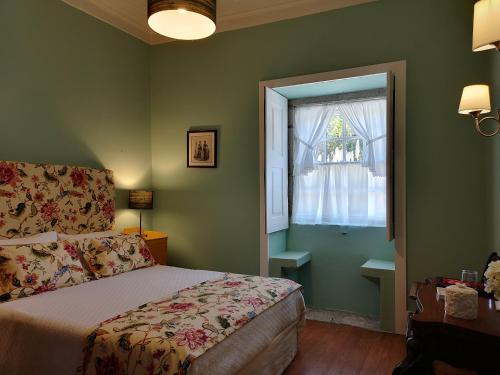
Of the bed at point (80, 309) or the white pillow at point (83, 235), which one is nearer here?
the bed at point (80, 309)

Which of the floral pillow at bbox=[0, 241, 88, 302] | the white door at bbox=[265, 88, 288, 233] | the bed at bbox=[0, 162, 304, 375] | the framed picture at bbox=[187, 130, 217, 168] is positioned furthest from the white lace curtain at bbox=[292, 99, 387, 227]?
the floral pillow at bbox=[0, 241, 88, 302]

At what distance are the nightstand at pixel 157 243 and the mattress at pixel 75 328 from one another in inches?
50.5

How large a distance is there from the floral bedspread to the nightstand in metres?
1.64

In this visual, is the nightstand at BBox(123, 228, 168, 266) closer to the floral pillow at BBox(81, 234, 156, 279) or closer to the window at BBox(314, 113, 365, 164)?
the floral pillow at BBox(81, 234, 156, 279)

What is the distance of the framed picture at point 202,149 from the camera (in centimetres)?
427

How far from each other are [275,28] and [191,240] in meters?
2.45

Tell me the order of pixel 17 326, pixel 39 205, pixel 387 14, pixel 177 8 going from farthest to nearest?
pixel 387 14 → pixel 39 205 → pixel 17 326 → pixel 177 8

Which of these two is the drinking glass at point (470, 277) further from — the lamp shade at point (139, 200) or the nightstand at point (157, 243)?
the lamp shade at point (139, 200)

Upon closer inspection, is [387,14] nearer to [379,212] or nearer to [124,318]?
[379,212]

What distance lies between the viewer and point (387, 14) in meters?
3.47

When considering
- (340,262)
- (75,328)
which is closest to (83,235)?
(75,328)

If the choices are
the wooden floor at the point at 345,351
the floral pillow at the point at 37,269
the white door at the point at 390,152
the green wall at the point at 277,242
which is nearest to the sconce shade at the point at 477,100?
the white door at the point at 390,152

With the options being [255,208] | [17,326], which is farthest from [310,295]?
[17,326]

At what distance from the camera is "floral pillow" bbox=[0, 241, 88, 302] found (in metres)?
2.45
